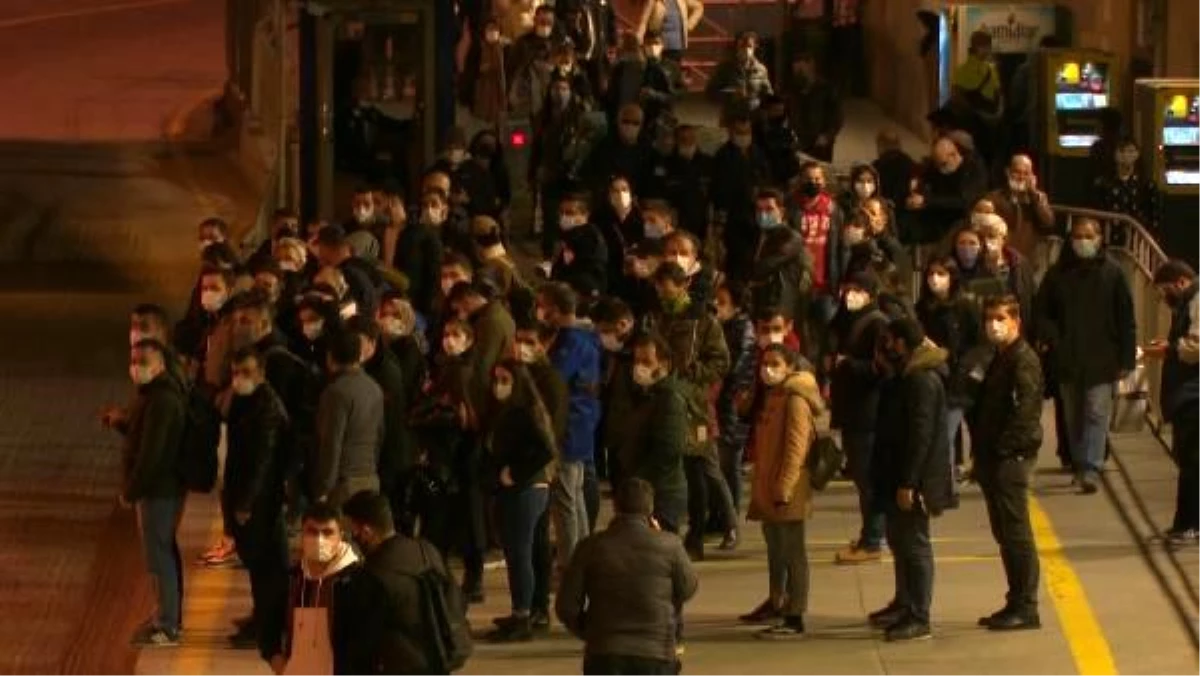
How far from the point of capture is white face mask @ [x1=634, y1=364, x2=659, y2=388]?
1788 cm

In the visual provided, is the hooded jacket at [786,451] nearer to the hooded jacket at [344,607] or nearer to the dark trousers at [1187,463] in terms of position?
the dark trousers at [1187,463]

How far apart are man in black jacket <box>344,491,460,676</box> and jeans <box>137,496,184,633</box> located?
3.74 metres

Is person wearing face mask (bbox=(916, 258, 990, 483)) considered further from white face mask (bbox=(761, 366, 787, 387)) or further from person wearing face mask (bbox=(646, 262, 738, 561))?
white face mask (bbox=(761, 366, 787, 387))

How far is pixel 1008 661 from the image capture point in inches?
688

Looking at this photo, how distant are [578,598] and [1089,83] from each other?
52.4 feet

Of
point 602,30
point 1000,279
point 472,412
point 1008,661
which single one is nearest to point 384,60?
point 602,30

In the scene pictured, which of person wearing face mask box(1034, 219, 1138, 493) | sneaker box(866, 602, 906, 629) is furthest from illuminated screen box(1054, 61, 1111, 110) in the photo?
sneaker box(866, 602, 906, 629)

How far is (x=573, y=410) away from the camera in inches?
729

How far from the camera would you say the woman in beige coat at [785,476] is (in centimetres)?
1784

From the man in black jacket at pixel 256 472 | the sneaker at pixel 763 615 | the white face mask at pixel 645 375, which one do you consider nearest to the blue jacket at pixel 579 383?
the white face mask at pixel 645 375

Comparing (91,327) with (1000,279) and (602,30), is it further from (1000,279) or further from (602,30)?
(1000,279)

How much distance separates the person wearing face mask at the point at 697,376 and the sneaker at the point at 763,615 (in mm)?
1073

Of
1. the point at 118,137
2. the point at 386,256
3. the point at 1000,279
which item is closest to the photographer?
the point at 1000,279

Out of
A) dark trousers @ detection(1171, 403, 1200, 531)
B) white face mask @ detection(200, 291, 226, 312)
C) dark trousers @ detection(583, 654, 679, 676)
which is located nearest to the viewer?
dark trousers @ detection(583, 654, 679, 676)
